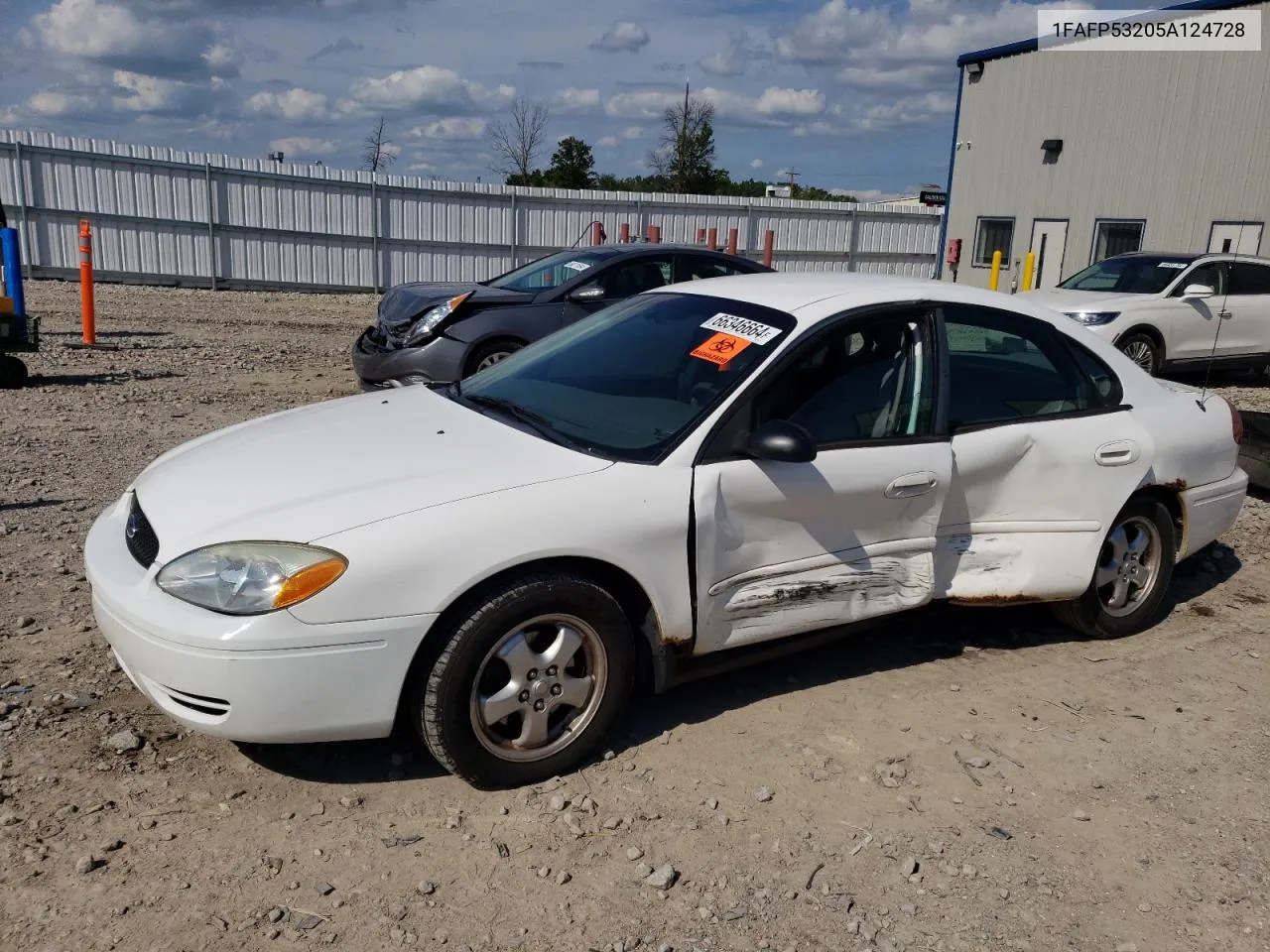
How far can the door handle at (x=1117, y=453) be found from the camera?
4.27m

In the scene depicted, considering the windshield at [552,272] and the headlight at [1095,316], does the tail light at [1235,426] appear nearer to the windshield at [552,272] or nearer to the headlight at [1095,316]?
the windshield at [552,272]

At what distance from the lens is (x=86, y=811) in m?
3.01

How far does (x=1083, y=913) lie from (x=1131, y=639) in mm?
2161

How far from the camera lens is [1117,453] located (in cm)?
431

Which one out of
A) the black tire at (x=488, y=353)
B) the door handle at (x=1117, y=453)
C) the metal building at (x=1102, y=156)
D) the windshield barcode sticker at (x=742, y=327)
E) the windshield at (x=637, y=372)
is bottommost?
the black tire at (x=488, y=353)

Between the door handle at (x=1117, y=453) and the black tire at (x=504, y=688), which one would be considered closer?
the black tire at (x=504, y=688)

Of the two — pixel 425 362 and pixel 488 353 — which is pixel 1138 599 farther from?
pixel 425 362

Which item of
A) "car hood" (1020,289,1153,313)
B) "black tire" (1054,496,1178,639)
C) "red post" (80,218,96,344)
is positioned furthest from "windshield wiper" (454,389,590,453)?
"red post" (80,218,96,344)

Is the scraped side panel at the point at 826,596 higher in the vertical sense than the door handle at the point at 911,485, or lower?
lower

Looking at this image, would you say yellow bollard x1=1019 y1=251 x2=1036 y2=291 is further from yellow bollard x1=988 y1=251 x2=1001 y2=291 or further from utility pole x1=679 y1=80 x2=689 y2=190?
utility pole x1=679 y1=80 x2=689 y2=190

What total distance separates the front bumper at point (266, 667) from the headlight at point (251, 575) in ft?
0.11

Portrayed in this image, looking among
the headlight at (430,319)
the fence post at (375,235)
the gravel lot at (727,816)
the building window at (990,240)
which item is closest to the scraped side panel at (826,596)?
the gravel lot at (727,816)

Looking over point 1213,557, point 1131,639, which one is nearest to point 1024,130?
point 1213,557

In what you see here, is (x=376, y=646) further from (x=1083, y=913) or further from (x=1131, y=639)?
(x=1131, y=639)
